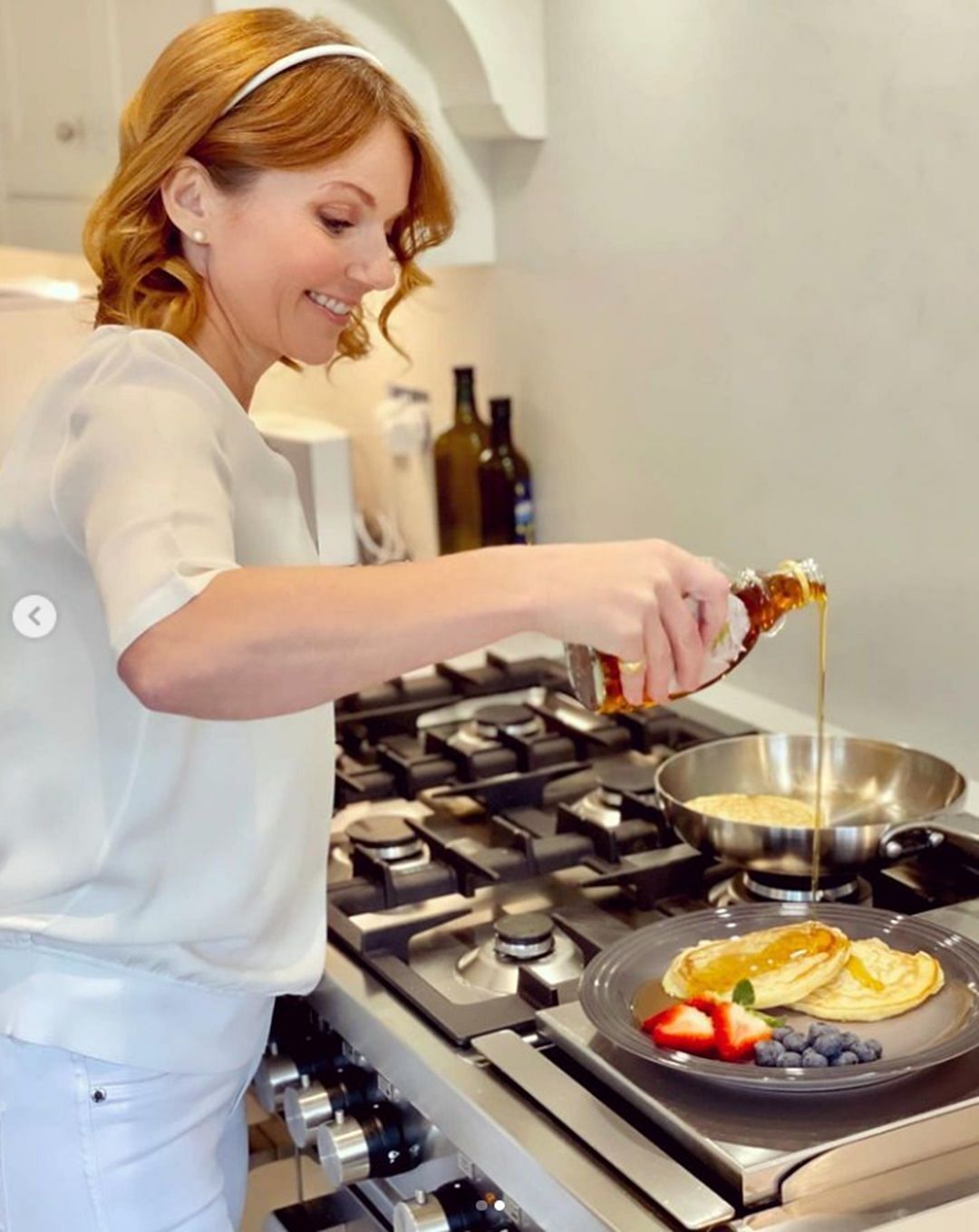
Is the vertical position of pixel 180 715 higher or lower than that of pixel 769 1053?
higher

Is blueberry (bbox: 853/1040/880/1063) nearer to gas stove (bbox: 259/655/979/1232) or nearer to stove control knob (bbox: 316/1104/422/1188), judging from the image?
gas stove (bbox: 259/655/979/1232)

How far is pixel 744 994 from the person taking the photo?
3.61ft

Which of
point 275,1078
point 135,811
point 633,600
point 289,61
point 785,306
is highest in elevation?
point 289,61

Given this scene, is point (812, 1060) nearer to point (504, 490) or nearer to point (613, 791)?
point (613, 791)

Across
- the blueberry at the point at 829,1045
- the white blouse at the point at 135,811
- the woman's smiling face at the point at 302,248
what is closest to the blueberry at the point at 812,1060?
the blueberry at the point at 829,1045

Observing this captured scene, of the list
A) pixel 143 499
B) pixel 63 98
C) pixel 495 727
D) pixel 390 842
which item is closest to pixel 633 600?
pixel 143 499

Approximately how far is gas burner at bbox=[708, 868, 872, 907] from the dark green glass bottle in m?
0.85

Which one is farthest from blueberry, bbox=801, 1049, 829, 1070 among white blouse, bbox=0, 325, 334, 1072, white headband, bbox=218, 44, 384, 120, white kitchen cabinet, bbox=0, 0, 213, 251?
white kitchen cabinet, bbox=0, 0, 213, 251

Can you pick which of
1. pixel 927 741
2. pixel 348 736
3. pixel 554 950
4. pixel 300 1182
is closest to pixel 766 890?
pixel 554 950

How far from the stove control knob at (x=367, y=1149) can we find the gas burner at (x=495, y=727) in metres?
0.57

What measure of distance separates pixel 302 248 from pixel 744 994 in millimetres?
556

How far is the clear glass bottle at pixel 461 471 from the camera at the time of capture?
86.8 inches

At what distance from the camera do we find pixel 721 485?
1.86 metres

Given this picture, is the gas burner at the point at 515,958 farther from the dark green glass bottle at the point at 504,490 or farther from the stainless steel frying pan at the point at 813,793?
the dark green glass bottle at the point at 504,490
